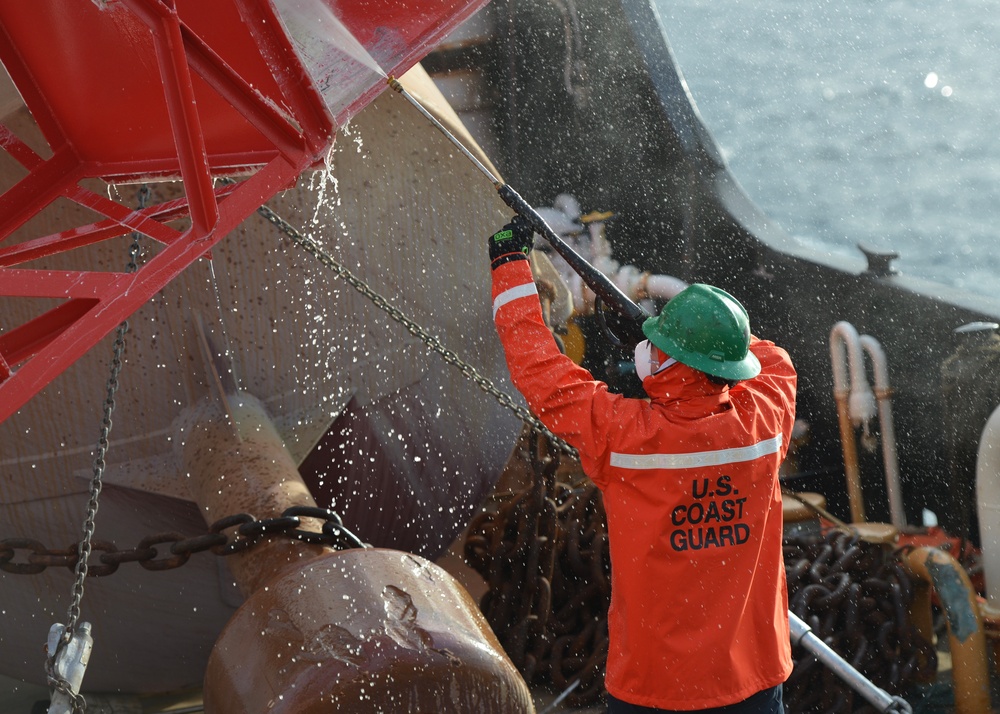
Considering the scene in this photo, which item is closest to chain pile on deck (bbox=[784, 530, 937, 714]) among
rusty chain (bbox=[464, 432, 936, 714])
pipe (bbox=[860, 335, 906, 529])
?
rusty chain (bbox=[464, 432, 936, 714])

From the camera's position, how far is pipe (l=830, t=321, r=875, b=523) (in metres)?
4.77

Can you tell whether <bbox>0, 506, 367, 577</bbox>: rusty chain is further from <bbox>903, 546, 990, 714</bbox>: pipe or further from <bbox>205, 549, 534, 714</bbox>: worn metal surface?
<bbox>903, 546, 990, 714</bbox>: pipe

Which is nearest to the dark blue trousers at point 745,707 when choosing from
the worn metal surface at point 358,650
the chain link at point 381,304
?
the worn metal surface at point 358,650

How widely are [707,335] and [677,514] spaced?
394mm

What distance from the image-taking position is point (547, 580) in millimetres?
3607

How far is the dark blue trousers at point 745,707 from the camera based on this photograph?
2227mm

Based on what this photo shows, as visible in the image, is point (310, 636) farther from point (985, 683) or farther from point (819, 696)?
point (985, 683)

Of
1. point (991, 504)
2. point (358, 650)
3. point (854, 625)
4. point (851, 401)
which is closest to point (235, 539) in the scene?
point (358, 650)

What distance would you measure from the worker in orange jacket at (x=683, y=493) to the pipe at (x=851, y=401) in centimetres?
270

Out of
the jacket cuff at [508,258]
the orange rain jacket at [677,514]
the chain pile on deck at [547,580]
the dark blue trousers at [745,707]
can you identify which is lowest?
the chain pile on deck at [547,580]

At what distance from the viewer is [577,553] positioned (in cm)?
371

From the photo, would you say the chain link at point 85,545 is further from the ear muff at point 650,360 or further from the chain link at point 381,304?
the ear muff at point 650,360

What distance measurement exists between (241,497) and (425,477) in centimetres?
95

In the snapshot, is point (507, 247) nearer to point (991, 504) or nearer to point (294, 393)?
point (294, 393)
